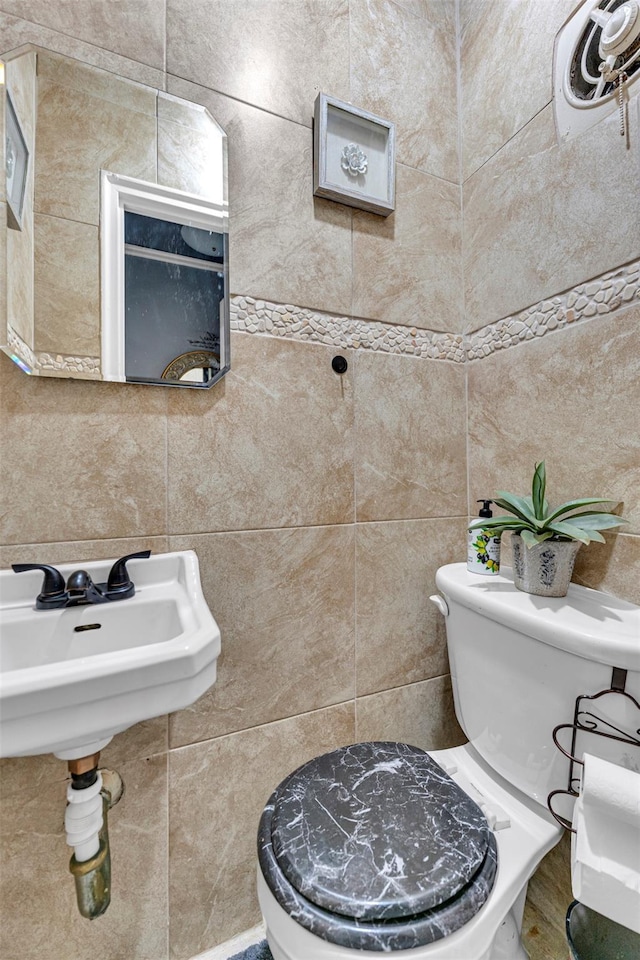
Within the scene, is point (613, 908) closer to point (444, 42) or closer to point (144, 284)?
point (144, 284)

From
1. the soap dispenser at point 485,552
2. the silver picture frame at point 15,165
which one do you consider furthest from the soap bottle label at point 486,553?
the silver picture frame at point 15,165

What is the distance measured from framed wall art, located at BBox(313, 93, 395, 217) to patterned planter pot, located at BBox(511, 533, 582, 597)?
90cm

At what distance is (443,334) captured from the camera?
3.87 feet

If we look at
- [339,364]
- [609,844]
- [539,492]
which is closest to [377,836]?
[609,844]

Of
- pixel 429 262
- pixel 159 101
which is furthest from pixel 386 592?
pixel 159 101

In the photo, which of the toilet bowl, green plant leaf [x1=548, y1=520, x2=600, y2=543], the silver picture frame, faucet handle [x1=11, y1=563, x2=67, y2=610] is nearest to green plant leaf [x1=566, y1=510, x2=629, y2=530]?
green plant leaf [x1=548, y1=520, x2=600, y2=543]

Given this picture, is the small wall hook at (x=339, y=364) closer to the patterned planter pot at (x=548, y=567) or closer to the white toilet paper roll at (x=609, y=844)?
the patterned planter pot at (x=548, y=567)

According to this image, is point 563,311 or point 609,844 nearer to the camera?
point 609,844

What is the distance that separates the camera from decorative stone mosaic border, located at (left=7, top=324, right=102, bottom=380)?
2.53 ft

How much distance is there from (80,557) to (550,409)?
1.05 m

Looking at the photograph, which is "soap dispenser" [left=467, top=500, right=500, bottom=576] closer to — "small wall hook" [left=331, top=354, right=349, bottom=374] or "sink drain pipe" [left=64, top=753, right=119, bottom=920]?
"small wall hook" [left=331, top=354, right=349, bottom=374]

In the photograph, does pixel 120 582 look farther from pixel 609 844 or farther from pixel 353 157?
pixel 353 157

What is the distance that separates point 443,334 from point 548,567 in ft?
2.24

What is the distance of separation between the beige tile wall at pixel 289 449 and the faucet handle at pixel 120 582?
7 centimetres
